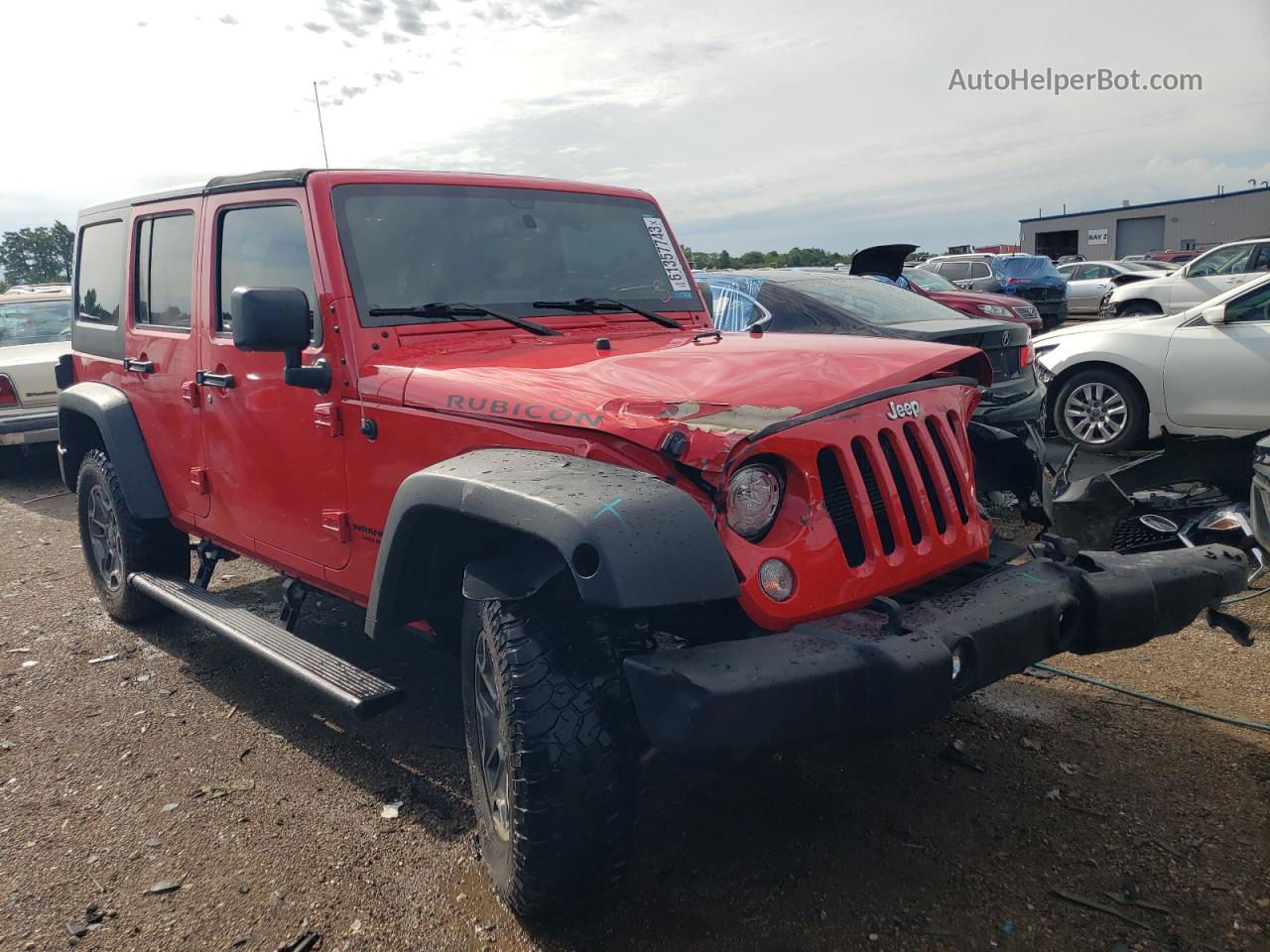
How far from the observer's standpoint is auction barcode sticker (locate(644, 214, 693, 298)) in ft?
13.4

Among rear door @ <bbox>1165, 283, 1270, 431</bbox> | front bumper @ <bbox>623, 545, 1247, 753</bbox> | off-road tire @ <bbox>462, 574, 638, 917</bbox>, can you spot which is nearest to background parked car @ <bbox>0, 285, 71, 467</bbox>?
off-road tire @ <bbox>462, 574, 638, 917</bbox>

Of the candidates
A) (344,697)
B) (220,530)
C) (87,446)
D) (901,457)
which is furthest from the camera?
(87,446)

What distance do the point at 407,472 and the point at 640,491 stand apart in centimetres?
107

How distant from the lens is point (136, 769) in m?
3.49

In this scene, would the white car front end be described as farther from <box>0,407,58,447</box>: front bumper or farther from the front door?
the front door

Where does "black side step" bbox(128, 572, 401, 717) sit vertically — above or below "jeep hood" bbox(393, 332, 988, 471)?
below

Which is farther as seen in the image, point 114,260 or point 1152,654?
point 114,260

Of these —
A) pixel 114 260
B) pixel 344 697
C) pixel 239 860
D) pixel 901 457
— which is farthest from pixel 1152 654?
pixel 114 260

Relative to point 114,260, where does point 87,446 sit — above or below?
below

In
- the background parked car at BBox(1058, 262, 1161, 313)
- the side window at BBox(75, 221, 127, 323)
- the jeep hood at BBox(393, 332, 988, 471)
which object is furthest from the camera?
the background parked car at BBox(1058, 262, 1161, 313)

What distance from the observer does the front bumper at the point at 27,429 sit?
27.2 feet

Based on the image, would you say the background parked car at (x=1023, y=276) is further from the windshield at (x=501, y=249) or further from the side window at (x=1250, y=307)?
the windshield at (x=501, y=249)

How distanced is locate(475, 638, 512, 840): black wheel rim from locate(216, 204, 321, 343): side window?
134 centimetres

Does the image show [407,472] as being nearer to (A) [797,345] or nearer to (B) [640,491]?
(B) [640,491]
